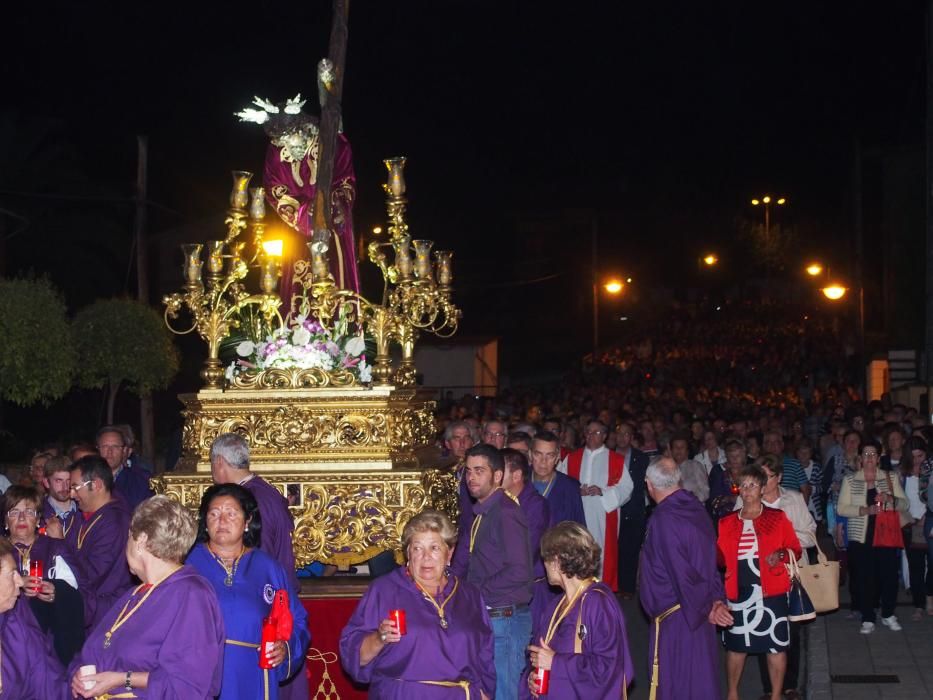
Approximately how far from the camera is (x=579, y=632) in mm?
5328

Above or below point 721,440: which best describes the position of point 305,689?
below

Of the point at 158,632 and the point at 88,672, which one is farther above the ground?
the point at 158,632

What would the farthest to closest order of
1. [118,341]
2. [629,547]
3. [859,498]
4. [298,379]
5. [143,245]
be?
1. [143,245]
2. [118,341]
3. [629,547]
4. [859,498]
5. [298,379]

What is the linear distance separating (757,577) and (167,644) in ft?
14.6

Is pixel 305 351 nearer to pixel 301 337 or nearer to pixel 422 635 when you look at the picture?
pixel 301 337

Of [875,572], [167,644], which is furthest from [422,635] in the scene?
[875,572]

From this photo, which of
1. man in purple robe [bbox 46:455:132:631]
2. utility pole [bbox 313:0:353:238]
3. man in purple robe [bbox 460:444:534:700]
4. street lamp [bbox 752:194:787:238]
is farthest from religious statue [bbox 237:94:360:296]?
street lamp [bbox 752:194:787:238]

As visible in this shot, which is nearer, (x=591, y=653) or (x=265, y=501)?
(x=591, y=653)

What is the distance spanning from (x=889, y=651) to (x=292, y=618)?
19.3 feet

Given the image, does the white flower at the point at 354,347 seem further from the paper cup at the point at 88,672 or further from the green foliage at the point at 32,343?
the green foliage at the point at 32,343

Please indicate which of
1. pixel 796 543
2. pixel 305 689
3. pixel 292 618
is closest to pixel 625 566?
pixel 796 543

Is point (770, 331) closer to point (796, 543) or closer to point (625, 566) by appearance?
point (625, 566)

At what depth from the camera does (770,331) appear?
5009 centimetres

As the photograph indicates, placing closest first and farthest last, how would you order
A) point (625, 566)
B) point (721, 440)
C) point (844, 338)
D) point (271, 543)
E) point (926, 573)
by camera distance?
point (271, 543) → point (926, 573) → point (625, 566) → point (721, 440) → point (844, 338)
